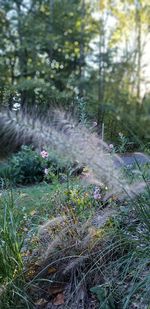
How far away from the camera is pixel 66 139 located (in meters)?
1.86

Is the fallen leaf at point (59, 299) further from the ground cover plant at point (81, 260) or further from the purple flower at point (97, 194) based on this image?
the purple flower at point (97, 194)

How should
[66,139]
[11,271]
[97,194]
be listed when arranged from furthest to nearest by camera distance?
[97,194] < [11,271] < [66,139]

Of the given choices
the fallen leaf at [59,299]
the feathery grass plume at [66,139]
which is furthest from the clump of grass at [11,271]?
the feathery grass plume at [66,139]

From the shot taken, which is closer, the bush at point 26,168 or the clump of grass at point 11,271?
the clump of grass at point 11,271

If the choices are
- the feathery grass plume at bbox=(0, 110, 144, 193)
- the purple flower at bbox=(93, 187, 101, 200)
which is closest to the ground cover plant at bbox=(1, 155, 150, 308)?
the purple flower at bbox=(93, 187, 101, 200)

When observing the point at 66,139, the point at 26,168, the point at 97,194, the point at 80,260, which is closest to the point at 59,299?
the point at 80,260

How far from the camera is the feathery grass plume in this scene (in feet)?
5.93

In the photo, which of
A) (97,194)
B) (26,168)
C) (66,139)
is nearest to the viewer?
(66,139)

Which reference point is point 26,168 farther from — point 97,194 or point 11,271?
point 11,271

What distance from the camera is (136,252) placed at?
6.65 feet

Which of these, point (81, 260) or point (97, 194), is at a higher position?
point (97, 194)

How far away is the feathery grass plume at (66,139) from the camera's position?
1.81 m

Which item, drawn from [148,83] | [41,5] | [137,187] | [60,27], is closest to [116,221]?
[137,187]

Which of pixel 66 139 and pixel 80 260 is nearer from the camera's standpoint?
pixel 66 139
